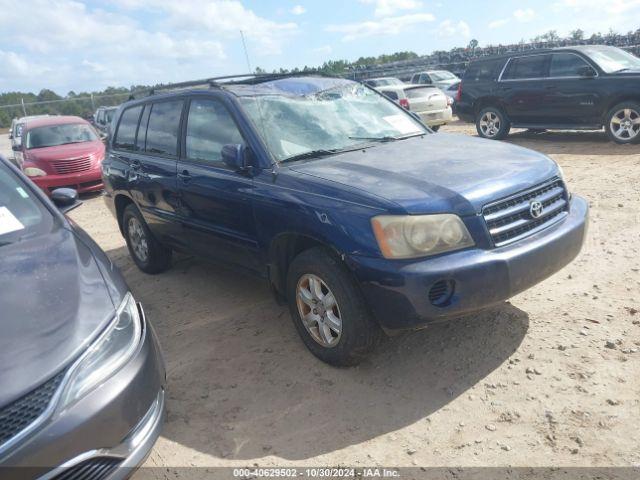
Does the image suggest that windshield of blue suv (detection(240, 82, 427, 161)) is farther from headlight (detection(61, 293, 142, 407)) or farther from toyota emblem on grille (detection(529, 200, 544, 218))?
headlight (detection(61, 293, 142, 407))

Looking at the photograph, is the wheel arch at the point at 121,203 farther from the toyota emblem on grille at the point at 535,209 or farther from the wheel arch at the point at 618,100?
the wheel arch at the point at 618,100

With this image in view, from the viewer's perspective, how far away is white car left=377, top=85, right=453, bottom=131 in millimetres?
13422

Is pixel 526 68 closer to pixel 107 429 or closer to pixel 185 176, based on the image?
pixel 185 176

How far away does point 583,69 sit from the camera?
9.77 metres

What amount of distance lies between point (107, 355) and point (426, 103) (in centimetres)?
1246

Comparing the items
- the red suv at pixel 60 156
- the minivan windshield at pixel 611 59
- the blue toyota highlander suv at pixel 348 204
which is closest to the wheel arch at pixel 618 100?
the minivan windshield at pixel 611 59

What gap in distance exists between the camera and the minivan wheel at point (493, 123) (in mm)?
11328

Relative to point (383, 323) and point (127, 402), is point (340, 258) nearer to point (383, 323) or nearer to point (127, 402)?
point (383, 323)

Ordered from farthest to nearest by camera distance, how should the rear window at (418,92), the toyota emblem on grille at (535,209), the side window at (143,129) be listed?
the rear window at (418,92), the side window at (143,129), the toyota emblem on grille at (535,209)

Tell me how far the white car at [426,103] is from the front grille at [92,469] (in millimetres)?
12322

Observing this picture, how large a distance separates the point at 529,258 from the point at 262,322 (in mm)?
2105

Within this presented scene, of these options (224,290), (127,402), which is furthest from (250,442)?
(224,290)

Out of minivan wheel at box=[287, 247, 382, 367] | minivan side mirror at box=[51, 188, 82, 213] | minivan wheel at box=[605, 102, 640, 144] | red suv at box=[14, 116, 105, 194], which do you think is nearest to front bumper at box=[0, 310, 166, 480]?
minivan wheel at box=[287, 247, 382, 367]

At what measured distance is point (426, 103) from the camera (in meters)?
13.5
